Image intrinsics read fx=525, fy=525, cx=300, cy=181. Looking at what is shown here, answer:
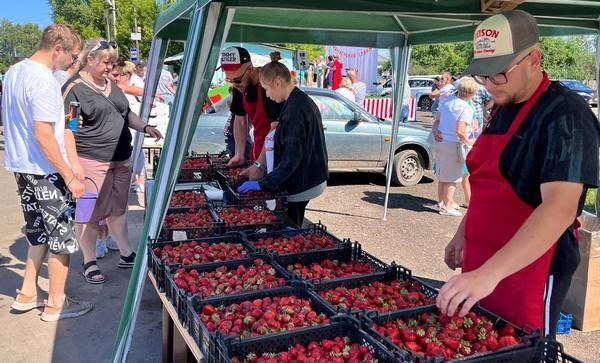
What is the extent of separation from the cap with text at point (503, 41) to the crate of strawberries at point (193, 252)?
70.9 inches

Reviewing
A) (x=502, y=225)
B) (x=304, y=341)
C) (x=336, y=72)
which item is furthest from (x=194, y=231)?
(x=336, y=72)

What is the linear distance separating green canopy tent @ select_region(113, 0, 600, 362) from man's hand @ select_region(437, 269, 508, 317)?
194 cm

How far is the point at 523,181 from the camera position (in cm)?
193

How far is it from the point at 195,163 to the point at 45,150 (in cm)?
210

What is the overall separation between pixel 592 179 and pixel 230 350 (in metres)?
1.42

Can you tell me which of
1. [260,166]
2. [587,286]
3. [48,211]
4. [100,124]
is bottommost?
[587,286]

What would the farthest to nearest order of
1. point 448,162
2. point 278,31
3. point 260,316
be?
point 448,162, point 278,31, point 260,316

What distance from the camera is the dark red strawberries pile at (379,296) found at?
2424 mm

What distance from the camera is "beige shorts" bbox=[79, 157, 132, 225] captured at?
4.75 m

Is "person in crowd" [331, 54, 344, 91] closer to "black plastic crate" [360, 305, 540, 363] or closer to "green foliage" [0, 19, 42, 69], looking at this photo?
"black plastic crate" [360, 305, 540, 363]

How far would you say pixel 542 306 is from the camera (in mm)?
2074

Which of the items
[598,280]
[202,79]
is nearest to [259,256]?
[202,79]

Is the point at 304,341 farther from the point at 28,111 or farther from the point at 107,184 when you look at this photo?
the point at 107,184

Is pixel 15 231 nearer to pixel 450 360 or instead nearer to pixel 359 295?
Result: pixel 359 295
